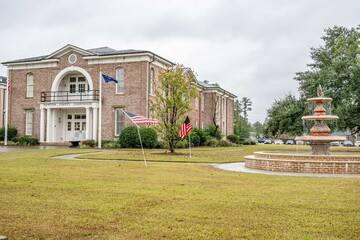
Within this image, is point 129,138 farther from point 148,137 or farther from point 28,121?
point 28,121

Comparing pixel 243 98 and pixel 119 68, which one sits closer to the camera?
pixel 119 68

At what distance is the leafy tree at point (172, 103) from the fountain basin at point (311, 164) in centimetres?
1120

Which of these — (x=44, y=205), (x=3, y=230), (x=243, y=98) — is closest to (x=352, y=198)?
(x=44, y=205)

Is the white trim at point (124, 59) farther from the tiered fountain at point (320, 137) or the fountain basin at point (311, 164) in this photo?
the fountain basin at point (311, 164)

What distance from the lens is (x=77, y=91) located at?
135 feet

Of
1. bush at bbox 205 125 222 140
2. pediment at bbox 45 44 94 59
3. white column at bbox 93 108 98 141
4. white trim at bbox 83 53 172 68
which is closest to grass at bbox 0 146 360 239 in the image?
white trim at bbox 83 53 172 68

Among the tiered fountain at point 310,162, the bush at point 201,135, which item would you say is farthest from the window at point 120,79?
the tiered fountain at point 310,162

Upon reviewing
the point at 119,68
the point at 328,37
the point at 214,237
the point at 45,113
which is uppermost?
the point at 328,37

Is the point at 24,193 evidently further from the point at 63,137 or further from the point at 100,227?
the point at 63,137

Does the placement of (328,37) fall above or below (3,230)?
above

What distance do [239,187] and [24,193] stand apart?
5167 mm

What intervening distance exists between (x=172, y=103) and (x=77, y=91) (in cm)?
1737

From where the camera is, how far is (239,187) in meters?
10.5

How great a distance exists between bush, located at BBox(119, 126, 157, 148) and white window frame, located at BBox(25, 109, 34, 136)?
40.0ft
